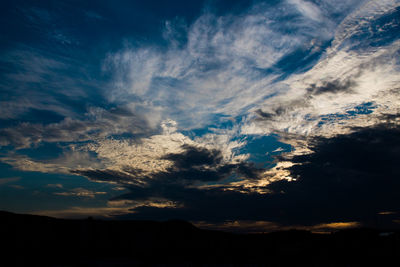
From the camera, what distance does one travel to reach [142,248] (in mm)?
64562

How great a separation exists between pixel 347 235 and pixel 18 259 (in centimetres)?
8220

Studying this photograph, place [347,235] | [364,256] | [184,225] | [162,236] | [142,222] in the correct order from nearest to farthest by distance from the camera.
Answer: [364,256]
[347,235]
[162,236]
[142,222]
[184,225]

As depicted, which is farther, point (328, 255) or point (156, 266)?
point (328, 255)

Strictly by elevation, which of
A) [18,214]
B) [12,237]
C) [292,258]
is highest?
[18,214]

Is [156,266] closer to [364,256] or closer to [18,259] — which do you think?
[18,259]

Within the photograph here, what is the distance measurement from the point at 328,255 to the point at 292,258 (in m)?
7.20

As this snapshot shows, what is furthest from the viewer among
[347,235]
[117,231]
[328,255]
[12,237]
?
[117,231]

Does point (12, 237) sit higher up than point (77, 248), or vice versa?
point (12, 237)

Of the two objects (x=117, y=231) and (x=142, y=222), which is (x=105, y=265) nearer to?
(x=117, y=231)

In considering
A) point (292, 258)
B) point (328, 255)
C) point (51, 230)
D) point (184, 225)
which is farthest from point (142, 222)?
point (328, 255)

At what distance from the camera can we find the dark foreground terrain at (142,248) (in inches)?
1642

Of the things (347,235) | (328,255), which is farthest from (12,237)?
(347,235)

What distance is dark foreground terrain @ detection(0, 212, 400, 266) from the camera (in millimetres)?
41713

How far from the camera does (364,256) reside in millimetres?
40188
